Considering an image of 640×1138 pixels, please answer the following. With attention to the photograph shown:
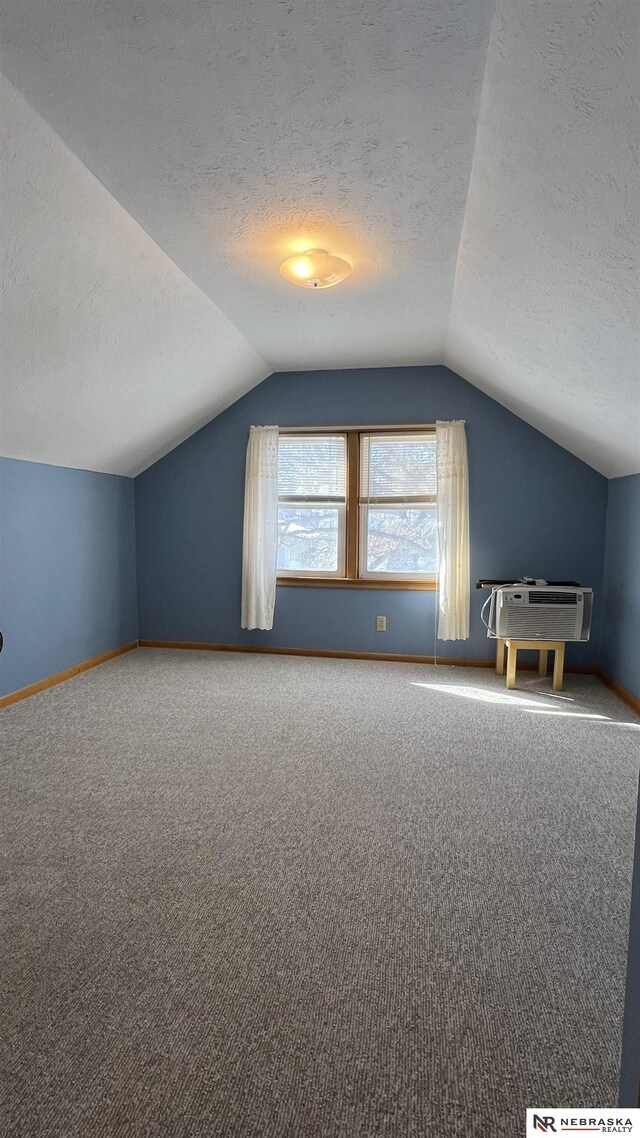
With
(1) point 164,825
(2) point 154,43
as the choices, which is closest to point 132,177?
(2) point 154,43

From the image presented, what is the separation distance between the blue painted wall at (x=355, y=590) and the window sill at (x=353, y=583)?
56 millimetres

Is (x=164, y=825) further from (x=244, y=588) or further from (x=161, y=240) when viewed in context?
(x=244, y=588)

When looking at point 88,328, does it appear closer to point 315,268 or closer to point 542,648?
point 315,268

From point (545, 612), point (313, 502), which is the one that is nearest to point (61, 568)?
point (313, 502)

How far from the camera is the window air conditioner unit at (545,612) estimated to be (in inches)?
158

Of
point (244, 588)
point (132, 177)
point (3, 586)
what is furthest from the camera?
point (244, 588)

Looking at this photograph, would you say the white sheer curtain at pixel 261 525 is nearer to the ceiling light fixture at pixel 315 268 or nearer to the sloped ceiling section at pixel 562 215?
the sloped ceiling section at pixel 562 215

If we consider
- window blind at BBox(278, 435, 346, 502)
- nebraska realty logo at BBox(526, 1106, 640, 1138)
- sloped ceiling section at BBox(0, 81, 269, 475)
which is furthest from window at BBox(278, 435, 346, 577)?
nebraska realty logo at BBox(526, 1106, 640, 1138)

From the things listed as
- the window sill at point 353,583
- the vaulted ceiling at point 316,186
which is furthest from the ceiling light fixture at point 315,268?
the window sill at point 353,583

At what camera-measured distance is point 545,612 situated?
4035 mm

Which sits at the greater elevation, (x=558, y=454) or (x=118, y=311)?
(x=118, y=311)

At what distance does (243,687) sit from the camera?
415 cm

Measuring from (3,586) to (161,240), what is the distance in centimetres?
225

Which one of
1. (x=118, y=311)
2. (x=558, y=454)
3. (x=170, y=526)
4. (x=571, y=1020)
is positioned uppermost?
(x=118, y=311)
